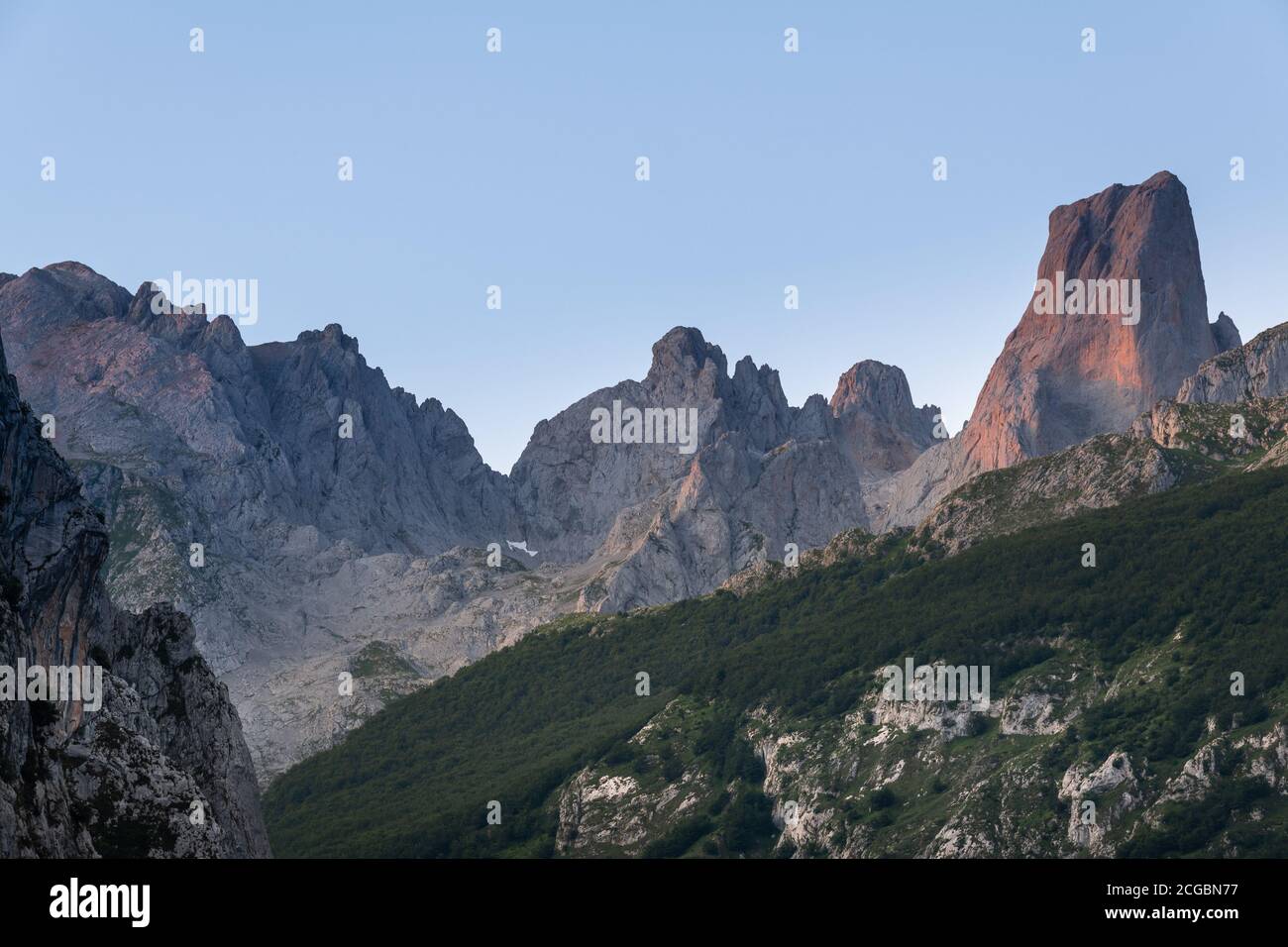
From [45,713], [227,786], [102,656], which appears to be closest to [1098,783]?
[227,786]

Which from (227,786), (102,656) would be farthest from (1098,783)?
(102,656)

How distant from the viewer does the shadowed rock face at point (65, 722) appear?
76938mm

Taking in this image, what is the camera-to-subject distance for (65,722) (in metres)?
92.4

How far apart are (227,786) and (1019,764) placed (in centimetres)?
10275

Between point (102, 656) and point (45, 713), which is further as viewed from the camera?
point (102, 656)

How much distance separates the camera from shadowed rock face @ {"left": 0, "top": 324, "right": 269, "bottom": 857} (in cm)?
7694

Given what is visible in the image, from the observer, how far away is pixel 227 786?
429ft
